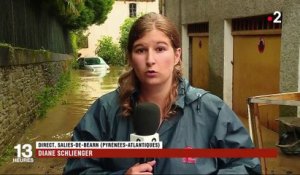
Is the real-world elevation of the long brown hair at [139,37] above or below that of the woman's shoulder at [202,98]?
above

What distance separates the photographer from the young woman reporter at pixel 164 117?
2020 millimetres

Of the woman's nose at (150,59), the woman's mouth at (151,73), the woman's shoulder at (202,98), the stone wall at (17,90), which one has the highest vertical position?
the woman's nose at (150,59)

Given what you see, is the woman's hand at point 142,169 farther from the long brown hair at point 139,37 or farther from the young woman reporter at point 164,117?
the long brown hair at point 139,37

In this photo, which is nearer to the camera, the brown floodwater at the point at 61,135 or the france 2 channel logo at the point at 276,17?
the brown floodwater at the point at 61,135

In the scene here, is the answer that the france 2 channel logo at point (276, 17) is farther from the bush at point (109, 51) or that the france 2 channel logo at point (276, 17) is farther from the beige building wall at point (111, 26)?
the beige building wall at point (111, 26)

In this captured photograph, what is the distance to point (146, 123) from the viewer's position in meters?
1.83

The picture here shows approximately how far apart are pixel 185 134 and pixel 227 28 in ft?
30.4

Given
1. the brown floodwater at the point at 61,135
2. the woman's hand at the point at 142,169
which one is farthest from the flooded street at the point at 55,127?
the woman's hand at the point at 142,169

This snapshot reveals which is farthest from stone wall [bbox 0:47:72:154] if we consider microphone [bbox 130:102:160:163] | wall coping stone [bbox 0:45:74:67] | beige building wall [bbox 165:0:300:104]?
microphone [bbox 130:102:160:163]

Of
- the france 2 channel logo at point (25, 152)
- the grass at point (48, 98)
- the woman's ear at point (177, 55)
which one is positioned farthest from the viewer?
the grass at point (48, 98)

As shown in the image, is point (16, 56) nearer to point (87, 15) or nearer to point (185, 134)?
point (185, 134)

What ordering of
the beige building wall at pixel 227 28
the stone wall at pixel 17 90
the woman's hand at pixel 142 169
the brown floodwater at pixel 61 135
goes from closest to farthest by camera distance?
the woman's hand at pixel 142 169, the brown floodwater at pixel 61 135, the stone wall at pixel 17 90, the beige building wall at pixel 227 28

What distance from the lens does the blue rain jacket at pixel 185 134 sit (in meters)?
2.00

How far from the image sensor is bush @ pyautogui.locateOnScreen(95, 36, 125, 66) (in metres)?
38.0
